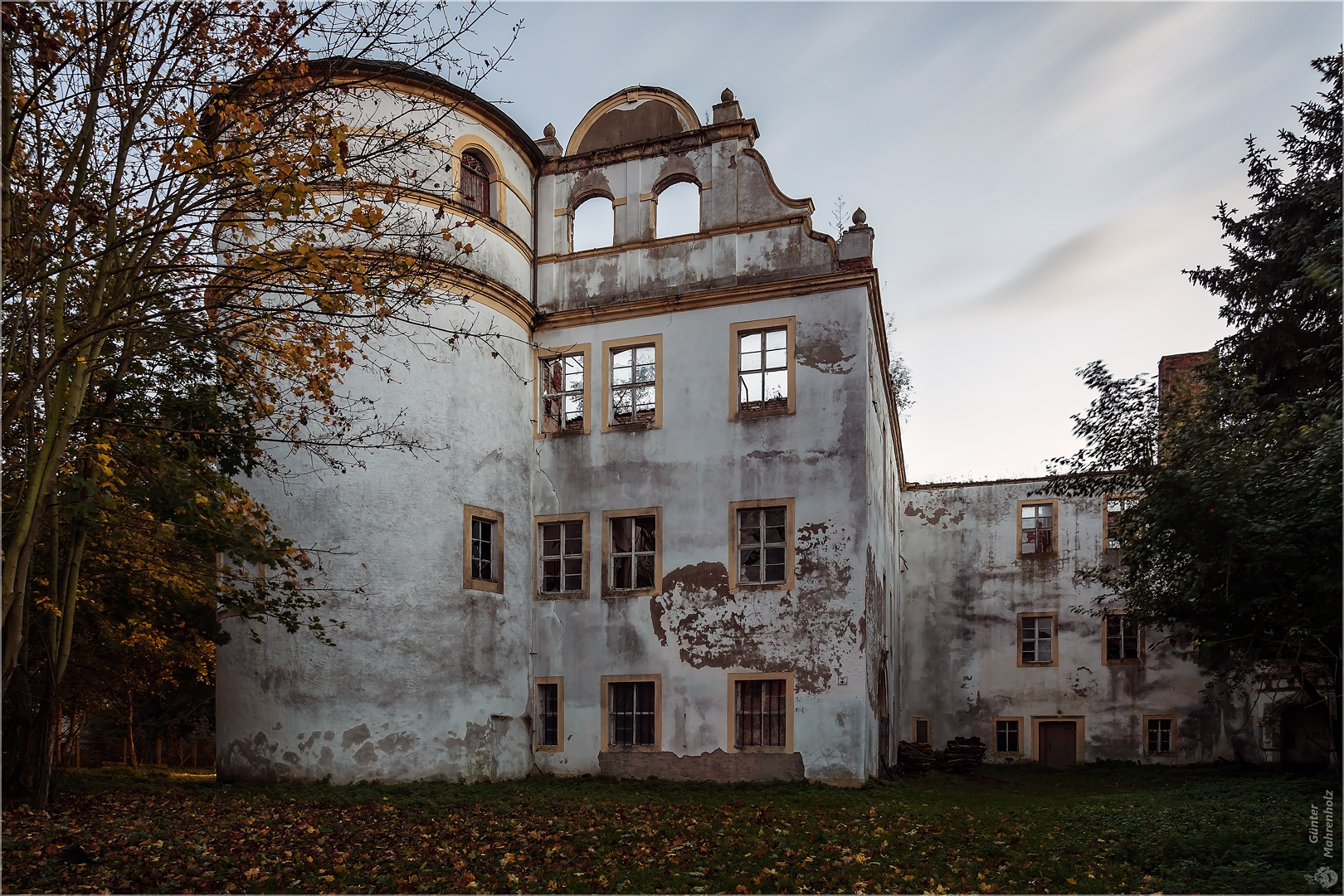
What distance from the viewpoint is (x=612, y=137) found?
20.5 metres

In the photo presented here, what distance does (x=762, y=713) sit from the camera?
1761cm

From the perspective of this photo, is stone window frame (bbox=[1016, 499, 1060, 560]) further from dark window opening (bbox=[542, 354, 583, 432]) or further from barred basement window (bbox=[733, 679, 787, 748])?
dark window opening (bbox=[542, 354, 583, 432])

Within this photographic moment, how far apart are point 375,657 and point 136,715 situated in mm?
21483

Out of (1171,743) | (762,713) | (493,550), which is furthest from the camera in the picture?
(1171,743)

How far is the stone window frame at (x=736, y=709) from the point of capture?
17312 millimetres

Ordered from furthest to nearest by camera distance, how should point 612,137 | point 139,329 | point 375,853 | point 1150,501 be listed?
1. point 612,137
2. point 1150,501
3. point 375,853
4. point 139,329

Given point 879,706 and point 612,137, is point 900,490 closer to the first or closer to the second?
point 879,706

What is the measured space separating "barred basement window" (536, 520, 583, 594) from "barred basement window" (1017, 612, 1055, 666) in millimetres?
15389

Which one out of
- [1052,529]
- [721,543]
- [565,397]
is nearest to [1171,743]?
[1052,529]

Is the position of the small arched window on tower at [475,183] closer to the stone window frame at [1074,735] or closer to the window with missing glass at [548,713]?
the window with missing glass at [548,713]

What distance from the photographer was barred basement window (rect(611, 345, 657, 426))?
19.3 metres

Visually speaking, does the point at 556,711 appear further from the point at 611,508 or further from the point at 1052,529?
the point at 1052,529

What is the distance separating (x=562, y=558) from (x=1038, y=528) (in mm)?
16108

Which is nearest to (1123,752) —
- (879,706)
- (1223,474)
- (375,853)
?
(879,706)
